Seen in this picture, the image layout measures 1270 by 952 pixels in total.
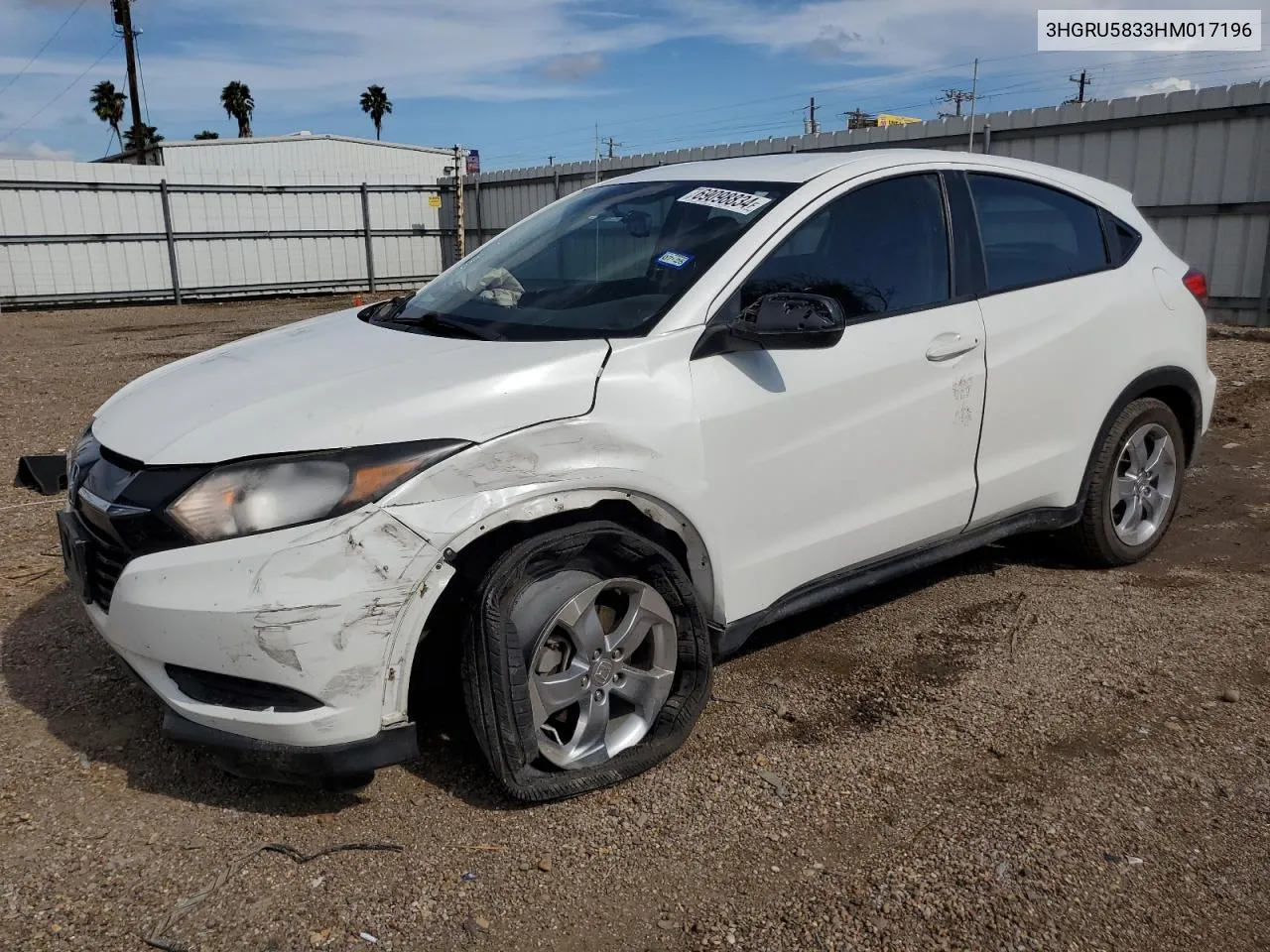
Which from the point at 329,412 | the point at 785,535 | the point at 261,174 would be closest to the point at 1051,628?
the point at 785,535

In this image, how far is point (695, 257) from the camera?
322 cm

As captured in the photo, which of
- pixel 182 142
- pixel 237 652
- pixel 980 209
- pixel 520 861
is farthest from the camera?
pixel 182 142

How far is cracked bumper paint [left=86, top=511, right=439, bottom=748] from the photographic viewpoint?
2424mm

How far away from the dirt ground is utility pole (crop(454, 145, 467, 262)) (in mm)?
19829

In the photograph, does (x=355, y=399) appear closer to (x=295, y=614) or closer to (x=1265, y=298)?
(x=295, y=614)

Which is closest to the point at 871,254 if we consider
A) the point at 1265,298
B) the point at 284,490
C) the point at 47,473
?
the point at 284,490

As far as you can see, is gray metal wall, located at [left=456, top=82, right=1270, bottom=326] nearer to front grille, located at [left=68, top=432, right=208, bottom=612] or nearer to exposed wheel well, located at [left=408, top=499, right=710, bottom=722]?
exposed wheel well, located at [left=408, top=499, right=710, bottom=722]

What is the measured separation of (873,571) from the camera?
3.57 m

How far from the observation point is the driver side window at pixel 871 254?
3.29 metres

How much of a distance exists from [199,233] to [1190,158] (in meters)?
17.5

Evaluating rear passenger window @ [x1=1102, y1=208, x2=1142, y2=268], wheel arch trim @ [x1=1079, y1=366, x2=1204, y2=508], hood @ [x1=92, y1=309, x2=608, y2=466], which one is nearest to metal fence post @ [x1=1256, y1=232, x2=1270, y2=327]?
wheel arch trim @ [x1=1079, y1=366, x2=1204, y2=508]

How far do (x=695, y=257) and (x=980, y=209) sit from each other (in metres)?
1.34

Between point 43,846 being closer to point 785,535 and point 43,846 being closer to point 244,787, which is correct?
point 244,787

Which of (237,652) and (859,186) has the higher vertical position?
(859,186)
